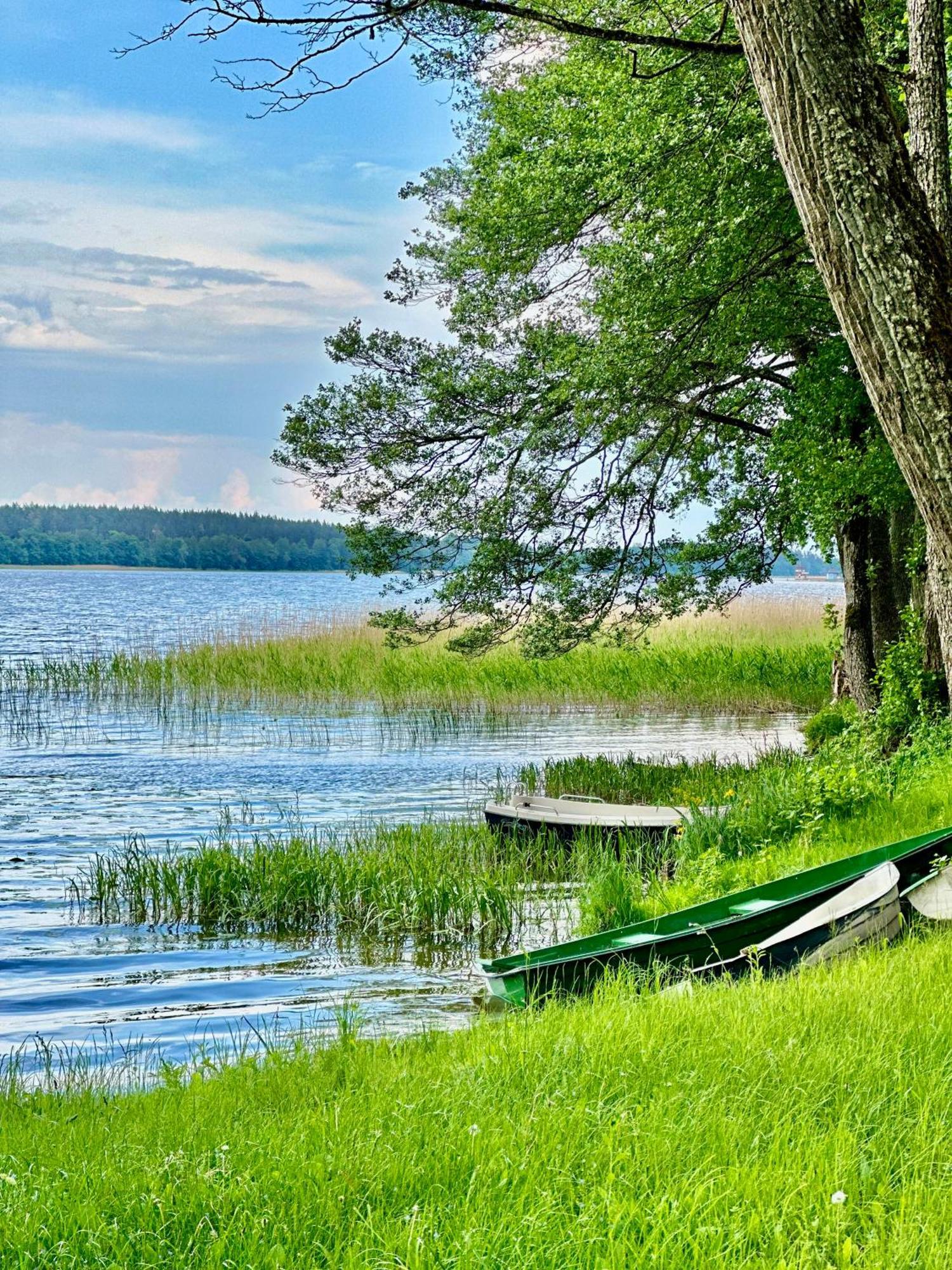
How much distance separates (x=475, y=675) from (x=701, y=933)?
1888 cm

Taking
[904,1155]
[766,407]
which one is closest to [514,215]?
[766,407]

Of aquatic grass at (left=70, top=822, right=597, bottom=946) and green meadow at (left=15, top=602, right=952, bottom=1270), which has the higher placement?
green meadow at (left=15, top=602, right=952, bottom=1270)

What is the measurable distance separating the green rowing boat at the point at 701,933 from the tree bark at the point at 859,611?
771cm

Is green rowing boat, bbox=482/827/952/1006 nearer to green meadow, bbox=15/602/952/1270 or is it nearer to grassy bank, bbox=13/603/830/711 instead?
green meadow, bbox=15/602/952/1270

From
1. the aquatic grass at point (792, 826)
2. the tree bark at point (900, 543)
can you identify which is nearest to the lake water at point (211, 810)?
the aquatic grass at point (792, 826)

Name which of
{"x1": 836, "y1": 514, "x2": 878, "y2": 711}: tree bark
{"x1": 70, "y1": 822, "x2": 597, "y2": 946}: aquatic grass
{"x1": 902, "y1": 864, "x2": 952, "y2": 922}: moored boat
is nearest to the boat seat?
{"x1": 902, "y1": 864, "x2": 952, "y2": 922}: moored boat

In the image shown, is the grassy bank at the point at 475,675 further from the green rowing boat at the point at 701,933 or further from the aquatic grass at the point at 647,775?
the green rowing boat at the point at 701,933

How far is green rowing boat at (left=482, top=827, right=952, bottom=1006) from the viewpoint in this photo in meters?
6.07

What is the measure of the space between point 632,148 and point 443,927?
25.7 feet

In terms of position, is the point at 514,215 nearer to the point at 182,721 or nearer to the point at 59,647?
the point at 182,721

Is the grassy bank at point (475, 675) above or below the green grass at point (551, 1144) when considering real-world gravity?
above

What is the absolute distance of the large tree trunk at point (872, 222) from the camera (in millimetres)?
4582

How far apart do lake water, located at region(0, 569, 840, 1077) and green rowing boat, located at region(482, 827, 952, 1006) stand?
112cm

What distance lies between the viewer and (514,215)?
1391 centimetres
